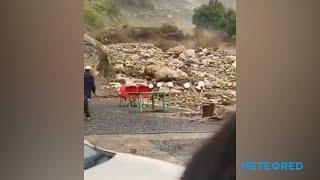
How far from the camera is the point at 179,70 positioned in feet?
10.2

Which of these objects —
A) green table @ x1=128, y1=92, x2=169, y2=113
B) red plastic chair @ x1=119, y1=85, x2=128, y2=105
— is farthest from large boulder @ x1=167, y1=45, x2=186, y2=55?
red plastic chair @ x1=119, y1=85, x2=128, y2=105

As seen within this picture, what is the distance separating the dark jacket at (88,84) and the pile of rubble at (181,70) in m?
0.18

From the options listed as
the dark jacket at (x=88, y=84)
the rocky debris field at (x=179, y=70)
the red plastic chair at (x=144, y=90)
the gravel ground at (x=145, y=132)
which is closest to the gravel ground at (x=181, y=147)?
the gravel ground at (x=145, y=132)

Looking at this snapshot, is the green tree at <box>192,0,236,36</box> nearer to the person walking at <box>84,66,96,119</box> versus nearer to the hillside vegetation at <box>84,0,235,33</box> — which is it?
the hillside vegetation at <box>84,0,235,33</box>

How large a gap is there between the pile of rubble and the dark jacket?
0.18 metres

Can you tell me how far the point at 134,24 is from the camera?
3043 mm

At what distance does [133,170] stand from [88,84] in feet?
2.38

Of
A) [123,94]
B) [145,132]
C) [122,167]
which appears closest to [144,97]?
[123,94]

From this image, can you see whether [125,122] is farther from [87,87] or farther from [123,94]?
[87,87]

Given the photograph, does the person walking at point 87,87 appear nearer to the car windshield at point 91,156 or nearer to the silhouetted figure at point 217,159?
the car windshield at point 91,156

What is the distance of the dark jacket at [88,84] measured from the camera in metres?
3.02

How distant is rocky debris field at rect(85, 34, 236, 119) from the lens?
305cm
